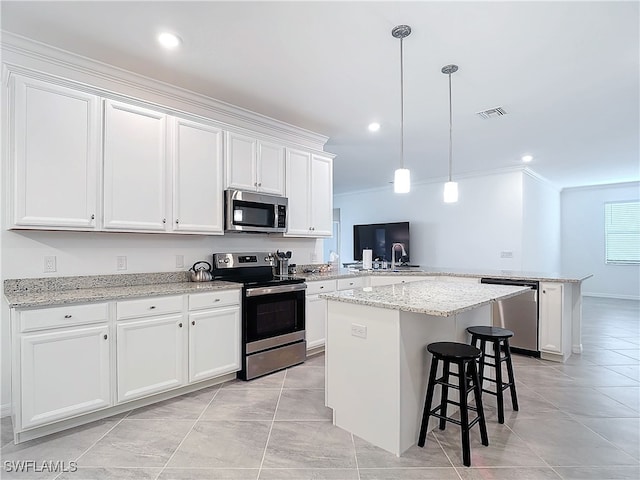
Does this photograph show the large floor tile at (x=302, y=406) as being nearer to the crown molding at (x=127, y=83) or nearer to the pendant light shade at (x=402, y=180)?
the pendant light shade at (x=402, y=180)

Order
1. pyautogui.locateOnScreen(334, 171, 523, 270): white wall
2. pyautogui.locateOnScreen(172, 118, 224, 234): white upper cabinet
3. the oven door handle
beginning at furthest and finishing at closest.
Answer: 1. pyautogui.locateOnScreen(334, 171, 523, 270): white wall
2. the oven door handle
3. pyautogui.locateOnScreen(172, 118, 224, 234): white upper cabinet

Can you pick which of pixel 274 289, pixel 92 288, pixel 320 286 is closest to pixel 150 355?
pixel 92 288

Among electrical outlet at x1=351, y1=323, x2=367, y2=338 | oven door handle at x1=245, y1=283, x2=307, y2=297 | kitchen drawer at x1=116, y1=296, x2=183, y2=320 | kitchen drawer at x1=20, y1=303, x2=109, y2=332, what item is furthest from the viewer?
oven door handle at x1=245, y1=283, x2=307, y2=297

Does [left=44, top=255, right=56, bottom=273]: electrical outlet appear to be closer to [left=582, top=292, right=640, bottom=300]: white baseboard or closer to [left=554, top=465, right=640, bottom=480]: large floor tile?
[left=554, top=465, right=640, bottom=480]: large floor tile

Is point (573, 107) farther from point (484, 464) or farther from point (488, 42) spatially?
point (484, 464)

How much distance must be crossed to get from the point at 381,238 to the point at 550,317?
15.1 ft

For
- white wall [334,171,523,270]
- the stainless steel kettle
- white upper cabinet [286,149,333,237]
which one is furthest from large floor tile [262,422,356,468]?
white wall [334,171,523,270]

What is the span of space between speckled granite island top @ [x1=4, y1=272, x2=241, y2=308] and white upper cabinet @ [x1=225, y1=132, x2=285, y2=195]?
3.51 ft

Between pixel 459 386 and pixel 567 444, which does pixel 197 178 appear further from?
pixel 567 444

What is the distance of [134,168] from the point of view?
285cm

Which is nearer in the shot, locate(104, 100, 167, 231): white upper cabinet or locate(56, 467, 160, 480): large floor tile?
locate(56, 467, 160, 480): large floor tile

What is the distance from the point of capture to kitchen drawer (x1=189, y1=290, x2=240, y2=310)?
9.48 feet

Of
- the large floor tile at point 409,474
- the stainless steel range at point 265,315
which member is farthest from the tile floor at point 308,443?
the stainless steel range at point 265,315

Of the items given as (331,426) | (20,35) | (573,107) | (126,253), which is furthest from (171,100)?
(573,107)
